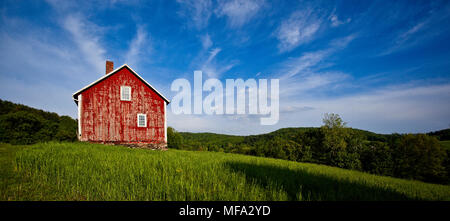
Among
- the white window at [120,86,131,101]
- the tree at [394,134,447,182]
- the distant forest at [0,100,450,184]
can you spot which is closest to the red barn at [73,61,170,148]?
the white window at [120,86,131,101]

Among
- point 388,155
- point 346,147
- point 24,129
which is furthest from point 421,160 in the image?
point 24,129

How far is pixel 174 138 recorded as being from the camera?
157ft

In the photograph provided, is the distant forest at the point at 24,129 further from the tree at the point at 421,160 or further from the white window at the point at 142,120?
the tree at the point at 421,160

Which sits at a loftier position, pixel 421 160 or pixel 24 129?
pixel 24 129

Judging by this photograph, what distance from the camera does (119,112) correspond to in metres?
17.1

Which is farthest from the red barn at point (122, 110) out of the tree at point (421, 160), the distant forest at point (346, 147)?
the tree at point (421, 160)

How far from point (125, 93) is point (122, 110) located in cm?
201

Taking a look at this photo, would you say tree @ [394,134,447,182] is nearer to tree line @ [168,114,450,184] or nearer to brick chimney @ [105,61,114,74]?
tree line @ [168,114,450,184]

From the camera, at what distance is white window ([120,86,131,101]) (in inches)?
690

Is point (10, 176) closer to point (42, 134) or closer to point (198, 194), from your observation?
point (198, 194)

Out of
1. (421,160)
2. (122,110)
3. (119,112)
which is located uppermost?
(122,110)

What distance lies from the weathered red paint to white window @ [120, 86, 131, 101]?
0.30 m

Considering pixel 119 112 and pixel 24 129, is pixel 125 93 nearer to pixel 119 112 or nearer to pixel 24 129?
pixel 119 112
